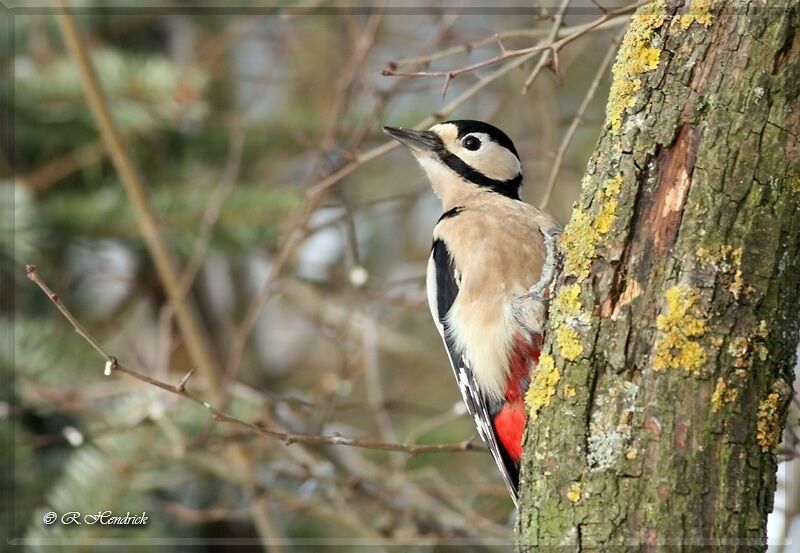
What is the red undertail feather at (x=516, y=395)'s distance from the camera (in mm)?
2738

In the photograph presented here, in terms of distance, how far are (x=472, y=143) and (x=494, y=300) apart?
775 millimetres

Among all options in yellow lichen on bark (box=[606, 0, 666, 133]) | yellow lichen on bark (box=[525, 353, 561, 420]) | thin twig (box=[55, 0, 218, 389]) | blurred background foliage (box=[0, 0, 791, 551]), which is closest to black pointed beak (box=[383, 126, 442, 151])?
blurred background foliage (box=[0, 0, 791, 551])

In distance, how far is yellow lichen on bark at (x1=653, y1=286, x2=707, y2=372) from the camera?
1.76 metres

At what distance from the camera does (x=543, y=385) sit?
6.38 ft

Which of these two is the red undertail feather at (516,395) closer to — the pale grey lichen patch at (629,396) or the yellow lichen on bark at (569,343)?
the yellow lichen on bark at (569,343)

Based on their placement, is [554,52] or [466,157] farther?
[466,157]

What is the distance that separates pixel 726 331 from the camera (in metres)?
1.77

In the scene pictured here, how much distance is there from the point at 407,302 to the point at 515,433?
130cm

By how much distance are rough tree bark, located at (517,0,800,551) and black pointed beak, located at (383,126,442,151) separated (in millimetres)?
1358

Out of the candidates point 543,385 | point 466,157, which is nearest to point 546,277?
point 543,385

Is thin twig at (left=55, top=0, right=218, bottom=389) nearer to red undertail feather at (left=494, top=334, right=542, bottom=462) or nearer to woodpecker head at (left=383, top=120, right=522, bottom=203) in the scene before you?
woodpecker head at (left=383, top=120, right=522, bottom=203)

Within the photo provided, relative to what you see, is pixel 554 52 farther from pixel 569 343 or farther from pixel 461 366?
pixel 461 366

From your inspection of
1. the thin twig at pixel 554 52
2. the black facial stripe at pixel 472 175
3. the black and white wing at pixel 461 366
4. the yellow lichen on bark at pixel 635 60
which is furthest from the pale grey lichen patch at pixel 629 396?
the black facial stripe at pixel 472 175

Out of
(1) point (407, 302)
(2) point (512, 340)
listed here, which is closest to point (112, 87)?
(1) point (407, 302)
